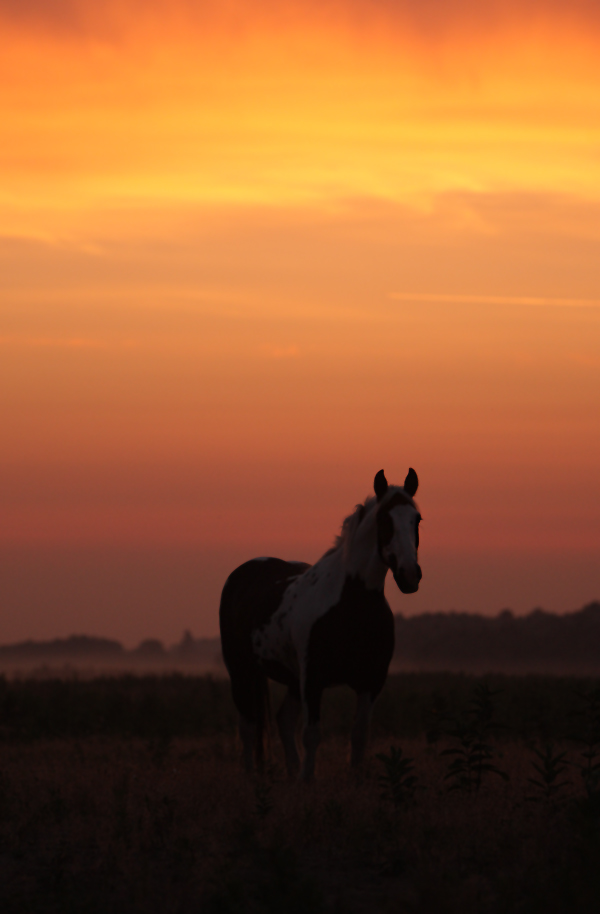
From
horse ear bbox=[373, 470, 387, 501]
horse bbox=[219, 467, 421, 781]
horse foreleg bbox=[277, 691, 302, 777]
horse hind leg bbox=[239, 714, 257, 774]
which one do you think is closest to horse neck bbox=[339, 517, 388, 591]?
horse bbox=[219, 467, 421, 781]

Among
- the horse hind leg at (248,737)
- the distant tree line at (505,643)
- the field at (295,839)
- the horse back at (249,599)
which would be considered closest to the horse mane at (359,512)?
the horse back at (249,599)

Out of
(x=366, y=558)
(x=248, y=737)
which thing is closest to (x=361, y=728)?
(x=366, y=558)

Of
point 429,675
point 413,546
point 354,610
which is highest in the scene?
point 413,546

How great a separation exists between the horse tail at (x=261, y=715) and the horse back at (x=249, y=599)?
A: 15.6 inches

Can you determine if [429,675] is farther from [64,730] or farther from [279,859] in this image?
[279,859]

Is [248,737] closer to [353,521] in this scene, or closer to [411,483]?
[353,521]

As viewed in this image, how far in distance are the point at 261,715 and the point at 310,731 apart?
231cm

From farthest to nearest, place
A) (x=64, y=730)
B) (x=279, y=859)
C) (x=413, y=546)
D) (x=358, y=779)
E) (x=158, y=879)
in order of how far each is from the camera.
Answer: (x=64, y=730)
(x=358, y=779)
(x=413, y=546)
(x=158, y=879)
(x=279, y=859)

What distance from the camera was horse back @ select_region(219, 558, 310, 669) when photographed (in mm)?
11952

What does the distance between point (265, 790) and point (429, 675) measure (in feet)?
75.0

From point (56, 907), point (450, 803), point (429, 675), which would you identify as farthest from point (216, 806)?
point (429, 675)

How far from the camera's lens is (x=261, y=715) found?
12586 millimetres

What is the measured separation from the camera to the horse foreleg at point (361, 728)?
10445mm

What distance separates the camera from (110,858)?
24.2 feet
